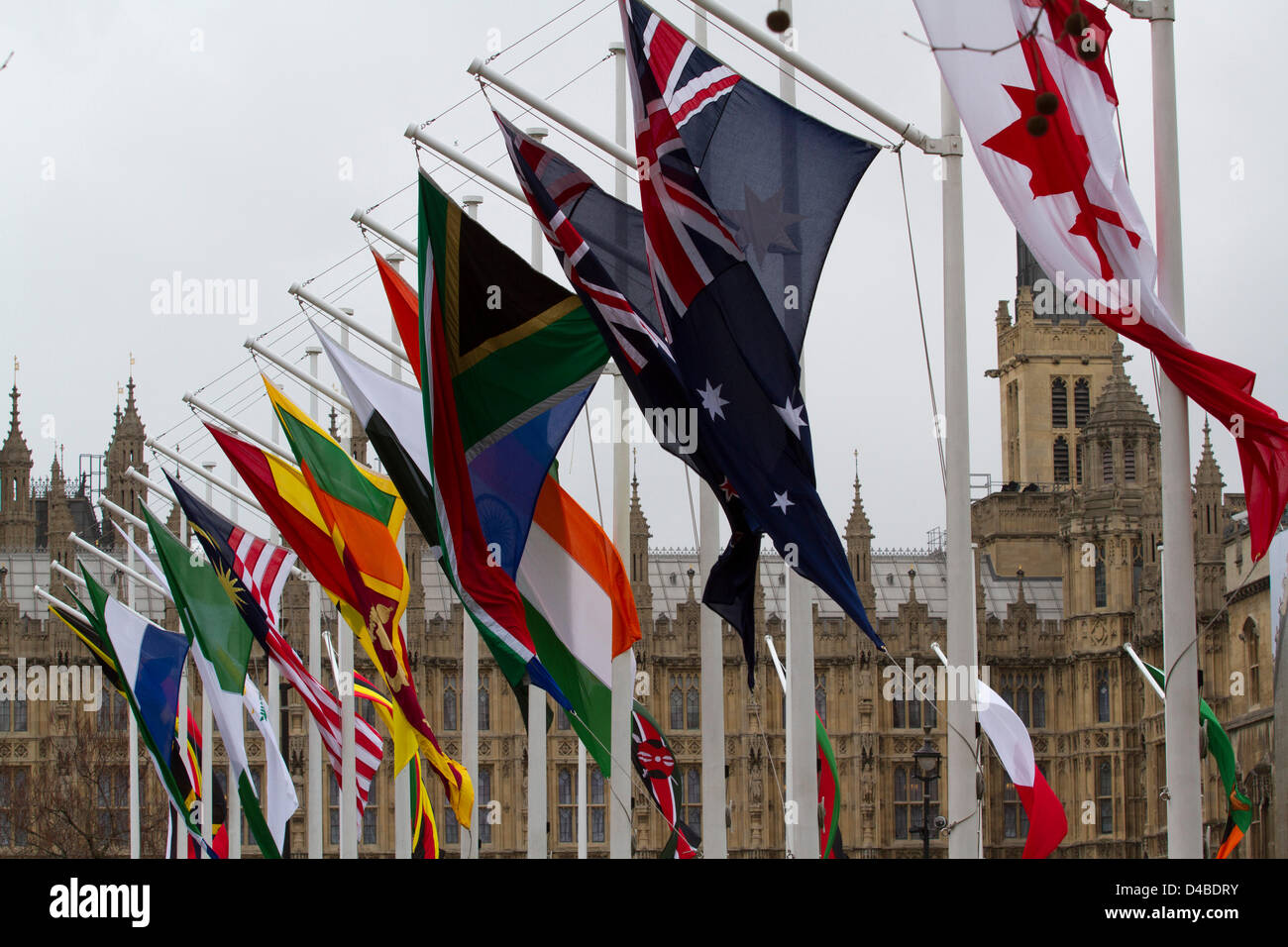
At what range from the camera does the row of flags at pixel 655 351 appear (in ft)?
51.7

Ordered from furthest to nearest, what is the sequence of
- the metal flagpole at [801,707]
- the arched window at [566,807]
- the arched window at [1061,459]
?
the arched window at [1061,459] → the arched window at [566,807] → the metal flagpole at [801,707]

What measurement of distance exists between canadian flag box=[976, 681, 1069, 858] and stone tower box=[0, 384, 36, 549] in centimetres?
4798

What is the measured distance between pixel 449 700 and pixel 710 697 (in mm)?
46913

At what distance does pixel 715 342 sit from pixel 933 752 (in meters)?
15.5

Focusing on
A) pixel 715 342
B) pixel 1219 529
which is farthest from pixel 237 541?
pixel 1219 529

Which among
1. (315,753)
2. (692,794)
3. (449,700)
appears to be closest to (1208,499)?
(692,794)

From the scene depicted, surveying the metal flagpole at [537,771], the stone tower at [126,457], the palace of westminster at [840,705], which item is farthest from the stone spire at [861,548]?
the metal flagpole at [537,771]

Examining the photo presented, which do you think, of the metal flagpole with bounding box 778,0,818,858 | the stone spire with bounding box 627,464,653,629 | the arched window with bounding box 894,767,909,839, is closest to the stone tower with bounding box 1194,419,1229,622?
the arched window with bounding box 894,767,909,839

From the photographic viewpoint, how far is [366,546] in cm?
2797

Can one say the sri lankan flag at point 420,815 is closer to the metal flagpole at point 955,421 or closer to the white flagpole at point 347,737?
the white flagpole at point 347,737

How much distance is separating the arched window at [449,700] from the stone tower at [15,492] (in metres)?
16.6

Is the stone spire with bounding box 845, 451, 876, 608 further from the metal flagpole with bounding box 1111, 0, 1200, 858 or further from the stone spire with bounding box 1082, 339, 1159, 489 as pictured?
the metal flagpole with bounding box 1111, 0, 1200, 858

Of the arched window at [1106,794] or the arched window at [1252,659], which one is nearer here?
the arched window at [1252,659]

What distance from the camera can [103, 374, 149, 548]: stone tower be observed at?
257ft
